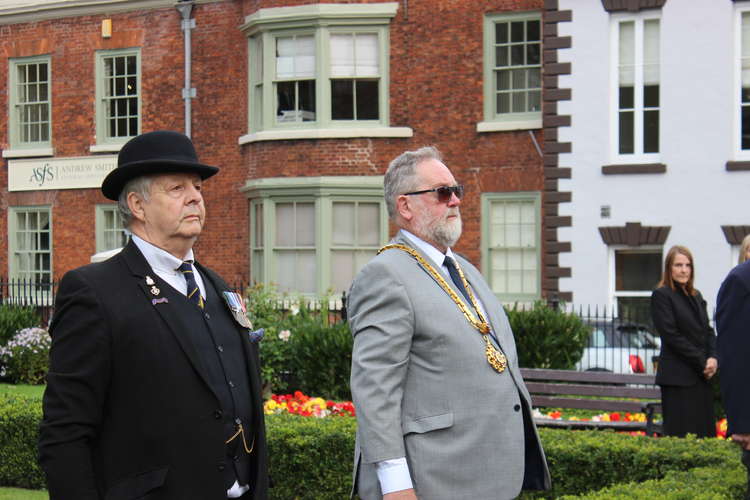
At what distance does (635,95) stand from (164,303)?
15706 millimetres

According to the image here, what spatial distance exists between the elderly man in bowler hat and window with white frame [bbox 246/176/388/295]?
1606 centimetres

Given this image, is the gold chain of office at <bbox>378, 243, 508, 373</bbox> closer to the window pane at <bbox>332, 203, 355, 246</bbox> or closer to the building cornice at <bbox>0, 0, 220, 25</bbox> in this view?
the window pane at <bbox>332, 203, 355, 246</bbox>

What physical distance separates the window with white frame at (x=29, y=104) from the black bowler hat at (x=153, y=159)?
20.9 meters

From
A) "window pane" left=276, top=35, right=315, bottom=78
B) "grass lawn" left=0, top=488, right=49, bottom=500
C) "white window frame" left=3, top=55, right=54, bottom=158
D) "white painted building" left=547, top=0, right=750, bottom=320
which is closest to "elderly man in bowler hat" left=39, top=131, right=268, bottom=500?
"grass lawn" left=0, top=488, right=49, bottom=500

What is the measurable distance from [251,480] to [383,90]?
16.8 m

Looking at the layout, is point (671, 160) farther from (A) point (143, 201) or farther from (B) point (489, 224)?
(A) point (143, 201)

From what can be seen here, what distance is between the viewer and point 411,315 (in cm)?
431

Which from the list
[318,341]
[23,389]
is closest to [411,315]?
[318,341]

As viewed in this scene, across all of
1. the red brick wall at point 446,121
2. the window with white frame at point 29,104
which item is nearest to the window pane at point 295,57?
the red brick wall at point 446,121

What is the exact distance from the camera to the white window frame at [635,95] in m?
18.3

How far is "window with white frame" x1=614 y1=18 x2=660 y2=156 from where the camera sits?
723 inches

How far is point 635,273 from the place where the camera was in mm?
18719

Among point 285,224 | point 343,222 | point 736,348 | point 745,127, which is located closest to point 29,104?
point 285,224

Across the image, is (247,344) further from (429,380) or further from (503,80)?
(503,80)
